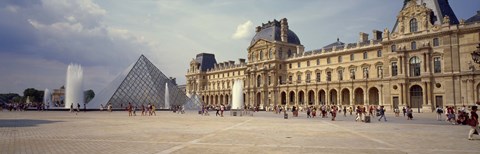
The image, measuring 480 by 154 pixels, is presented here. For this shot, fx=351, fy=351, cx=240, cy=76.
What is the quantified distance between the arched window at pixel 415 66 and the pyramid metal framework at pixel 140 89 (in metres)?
31.1

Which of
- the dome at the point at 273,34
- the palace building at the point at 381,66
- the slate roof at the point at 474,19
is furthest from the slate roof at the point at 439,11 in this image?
the dome at the point at 273,34

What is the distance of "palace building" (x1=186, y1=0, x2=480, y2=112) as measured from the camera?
130 feet

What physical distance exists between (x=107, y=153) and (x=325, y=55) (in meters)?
52.0

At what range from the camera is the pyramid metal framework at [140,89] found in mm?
42969

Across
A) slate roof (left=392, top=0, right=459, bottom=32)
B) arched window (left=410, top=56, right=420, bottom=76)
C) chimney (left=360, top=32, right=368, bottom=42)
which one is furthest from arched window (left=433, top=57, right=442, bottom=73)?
chimney (left=360, top=32, right=368, bottom=42)

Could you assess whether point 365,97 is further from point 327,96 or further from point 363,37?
point 363,37

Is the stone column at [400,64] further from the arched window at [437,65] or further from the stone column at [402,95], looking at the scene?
A: the arched window at [437,65]

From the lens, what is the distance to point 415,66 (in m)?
43.5

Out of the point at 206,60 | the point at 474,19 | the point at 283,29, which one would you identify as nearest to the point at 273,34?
the point at 283,29

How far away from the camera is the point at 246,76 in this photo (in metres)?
70.5

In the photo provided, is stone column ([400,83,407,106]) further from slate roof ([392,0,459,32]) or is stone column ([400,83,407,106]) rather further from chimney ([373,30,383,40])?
chimney ([373,30,383,40])

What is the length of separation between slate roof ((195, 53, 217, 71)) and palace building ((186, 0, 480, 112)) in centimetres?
1599

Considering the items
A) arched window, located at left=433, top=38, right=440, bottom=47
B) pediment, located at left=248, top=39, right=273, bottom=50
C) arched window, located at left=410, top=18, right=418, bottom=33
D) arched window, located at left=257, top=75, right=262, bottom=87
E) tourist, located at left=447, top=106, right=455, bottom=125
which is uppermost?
pediment, located at left=248, top=39, right=273, bottom=50

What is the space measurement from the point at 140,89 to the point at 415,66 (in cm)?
3452
